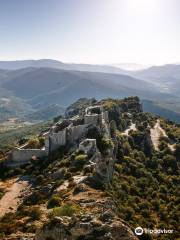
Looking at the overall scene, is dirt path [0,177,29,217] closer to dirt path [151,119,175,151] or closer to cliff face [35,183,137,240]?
cliff face [35,183,137,240]

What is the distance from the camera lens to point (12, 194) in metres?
57.4

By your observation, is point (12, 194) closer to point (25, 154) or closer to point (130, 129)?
point (25, 154)

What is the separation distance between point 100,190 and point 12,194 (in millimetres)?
15005

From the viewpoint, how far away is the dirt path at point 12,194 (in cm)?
5153

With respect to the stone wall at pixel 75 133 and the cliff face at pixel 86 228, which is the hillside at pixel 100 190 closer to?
the cliff face at pixel 86 228

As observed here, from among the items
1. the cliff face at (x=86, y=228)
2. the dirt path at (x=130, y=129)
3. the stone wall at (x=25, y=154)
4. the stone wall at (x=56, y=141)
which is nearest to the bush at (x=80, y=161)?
the stone wall at (x=56, y=141)

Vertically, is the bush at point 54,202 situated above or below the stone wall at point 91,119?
below

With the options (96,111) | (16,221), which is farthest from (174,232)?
(96,111)

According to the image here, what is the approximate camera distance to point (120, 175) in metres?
70.6

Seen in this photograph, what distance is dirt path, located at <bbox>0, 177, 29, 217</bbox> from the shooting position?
51531 millimetres

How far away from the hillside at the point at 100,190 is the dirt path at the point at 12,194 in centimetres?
66

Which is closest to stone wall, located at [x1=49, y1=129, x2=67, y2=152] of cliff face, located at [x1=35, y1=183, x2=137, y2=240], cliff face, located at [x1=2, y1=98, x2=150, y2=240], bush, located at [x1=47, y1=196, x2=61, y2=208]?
cliff face, located at [x1=2, y1=98, x2=150, y2=240]

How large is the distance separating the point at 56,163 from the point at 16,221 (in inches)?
877

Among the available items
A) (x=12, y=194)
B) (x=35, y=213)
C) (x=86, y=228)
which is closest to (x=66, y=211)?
(x=86, y=228)
